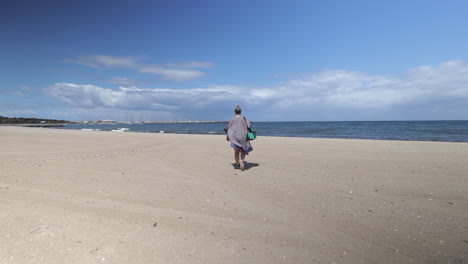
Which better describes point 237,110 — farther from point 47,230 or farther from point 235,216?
point 47,230

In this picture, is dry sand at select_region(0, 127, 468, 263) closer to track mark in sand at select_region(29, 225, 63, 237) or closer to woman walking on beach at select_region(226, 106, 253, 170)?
track mark in sand at select_region(29, 225, 63, 237)

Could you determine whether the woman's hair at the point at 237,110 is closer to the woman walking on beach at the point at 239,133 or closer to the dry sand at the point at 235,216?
the woman walking on beach at the point at 239,133

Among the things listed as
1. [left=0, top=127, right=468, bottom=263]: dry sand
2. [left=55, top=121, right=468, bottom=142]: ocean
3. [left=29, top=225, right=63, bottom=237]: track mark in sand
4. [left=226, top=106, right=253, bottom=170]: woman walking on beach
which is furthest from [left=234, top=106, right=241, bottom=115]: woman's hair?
[left=55, top=121, right=468, bottom=142]: ocean

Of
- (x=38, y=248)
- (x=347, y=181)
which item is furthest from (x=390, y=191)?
(x=38, y=248)

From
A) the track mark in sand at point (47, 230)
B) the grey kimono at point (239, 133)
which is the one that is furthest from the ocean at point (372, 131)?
the track mark in sand at point (47, 230)

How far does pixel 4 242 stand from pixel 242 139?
6.08 m

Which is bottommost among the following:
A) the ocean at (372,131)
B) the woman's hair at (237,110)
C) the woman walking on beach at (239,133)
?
the ocean at (372,131)

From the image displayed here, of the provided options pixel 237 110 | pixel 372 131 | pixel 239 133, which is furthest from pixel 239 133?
pixel 372 131

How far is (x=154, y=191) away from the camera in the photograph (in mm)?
5684

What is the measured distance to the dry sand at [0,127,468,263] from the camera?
3023mm

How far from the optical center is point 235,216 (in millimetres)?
4207

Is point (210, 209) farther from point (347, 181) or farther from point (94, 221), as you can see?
point (347, 181)

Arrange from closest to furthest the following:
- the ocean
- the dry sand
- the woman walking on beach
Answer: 1. the dry sand
2. the woman walking on beach
3. the ocean

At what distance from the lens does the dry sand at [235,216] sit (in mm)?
3023
